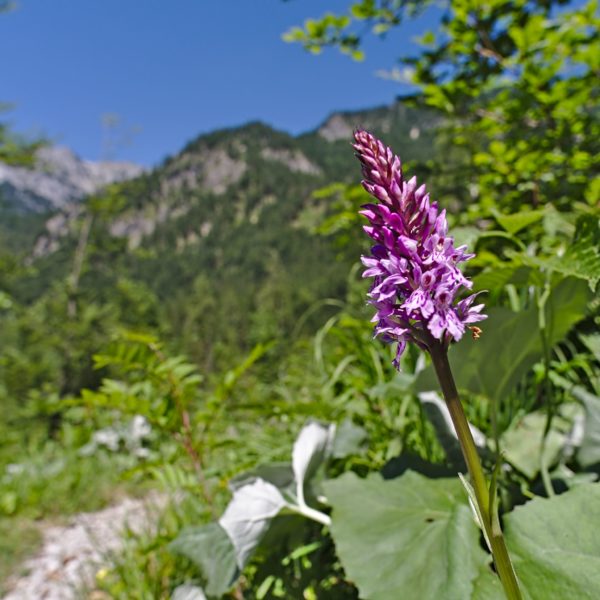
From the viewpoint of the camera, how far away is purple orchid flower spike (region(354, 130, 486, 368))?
60 centimetres

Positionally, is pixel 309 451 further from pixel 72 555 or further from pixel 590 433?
pixel 72 555

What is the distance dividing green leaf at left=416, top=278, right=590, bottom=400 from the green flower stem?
531 millimetres

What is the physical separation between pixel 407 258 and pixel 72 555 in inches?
144

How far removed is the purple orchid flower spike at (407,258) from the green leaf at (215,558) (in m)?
0.91

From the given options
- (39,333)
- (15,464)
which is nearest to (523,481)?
(15,464)

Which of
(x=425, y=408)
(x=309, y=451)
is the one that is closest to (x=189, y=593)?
(x=309, y=451)

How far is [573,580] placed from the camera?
0.75m

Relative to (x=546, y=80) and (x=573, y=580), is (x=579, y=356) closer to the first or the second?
(x=573, y=580)

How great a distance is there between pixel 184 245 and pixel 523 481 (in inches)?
7371

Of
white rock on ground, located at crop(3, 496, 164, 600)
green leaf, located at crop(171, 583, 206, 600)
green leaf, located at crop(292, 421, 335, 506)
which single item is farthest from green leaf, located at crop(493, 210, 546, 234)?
white rock on ground, located at crop(3, 496, 164, 600)

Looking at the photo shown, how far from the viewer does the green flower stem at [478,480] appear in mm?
579

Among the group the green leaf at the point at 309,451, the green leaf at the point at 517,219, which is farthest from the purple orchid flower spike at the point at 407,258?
the green leaf at the point at 309,451

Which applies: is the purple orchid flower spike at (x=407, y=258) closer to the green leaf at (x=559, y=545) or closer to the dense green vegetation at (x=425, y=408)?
the dense green vegetation at (x=425, y=408)

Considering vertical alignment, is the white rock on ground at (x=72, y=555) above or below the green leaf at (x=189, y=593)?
below
